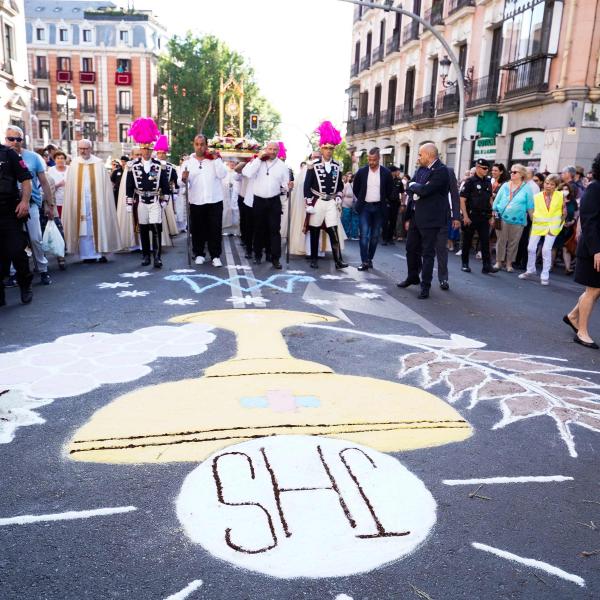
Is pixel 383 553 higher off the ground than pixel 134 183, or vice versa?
pixel 134 183

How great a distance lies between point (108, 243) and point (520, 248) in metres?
7.78

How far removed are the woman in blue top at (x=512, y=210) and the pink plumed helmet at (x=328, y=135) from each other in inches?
125

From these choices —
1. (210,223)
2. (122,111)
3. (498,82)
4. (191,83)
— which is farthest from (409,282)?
(122,111)

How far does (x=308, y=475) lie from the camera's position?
301cm

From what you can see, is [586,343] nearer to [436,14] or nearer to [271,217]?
[271,217]

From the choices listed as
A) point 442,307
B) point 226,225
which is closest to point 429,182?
point 442,307

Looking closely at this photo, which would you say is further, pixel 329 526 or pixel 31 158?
pixel 31 158

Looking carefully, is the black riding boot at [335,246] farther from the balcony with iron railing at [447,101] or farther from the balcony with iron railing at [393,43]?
the balcony with iron railing at [393,43]

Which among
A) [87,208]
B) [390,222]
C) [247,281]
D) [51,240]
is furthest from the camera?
[390,222]

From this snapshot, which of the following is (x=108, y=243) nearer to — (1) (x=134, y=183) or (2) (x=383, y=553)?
(1) (x=134, y=183)

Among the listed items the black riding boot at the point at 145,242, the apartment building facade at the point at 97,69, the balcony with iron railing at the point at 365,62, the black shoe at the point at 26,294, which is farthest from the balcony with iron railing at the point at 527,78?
the apartment building facade at the point at 97,69

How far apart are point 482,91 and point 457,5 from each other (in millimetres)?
5110

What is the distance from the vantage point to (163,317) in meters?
6.36

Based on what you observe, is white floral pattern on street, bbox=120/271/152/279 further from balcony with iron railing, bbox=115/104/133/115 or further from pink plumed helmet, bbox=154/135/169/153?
balcony with iron railing, bbox=115/104/133/115
